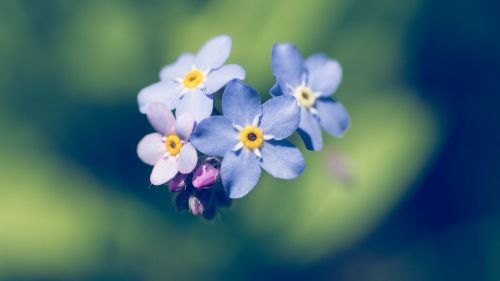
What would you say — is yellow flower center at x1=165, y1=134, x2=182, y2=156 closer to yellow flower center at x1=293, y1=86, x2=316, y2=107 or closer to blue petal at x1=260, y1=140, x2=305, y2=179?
blue petal at x1=260, y1=140, x2=305, y2=179

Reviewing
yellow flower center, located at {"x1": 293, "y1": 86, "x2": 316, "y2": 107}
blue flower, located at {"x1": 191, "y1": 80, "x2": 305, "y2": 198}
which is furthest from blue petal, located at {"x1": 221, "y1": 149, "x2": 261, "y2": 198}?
yellow flower center, located at {"x1": 293, "y1": 86, "x2": 316, "y2": 107}

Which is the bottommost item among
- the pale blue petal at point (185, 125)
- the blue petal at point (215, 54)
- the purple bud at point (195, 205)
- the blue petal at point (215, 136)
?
the purple bud at point (195, 205)

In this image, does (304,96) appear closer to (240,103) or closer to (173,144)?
(240,103)

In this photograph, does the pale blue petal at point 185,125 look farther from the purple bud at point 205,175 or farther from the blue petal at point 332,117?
the blue petal at point 332,117

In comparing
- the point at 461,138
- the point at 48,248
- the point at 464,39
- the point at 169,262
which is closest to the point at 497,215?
the point at 461,138

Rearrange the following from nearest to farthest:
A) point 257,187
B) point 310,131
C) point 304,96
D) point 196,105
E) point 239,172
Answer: point 239,172 → point 196,105 → point 310,131 → point 304,96 → point 257,187

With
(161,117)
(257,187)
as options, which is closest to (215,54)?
(161,117)

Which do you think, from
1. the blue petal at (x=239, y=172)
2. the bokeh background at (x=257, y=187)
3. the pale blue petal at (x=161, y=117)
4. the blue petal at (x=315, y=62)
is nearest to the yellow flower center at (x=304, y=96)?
the blue petal at (x=315, y=62)
